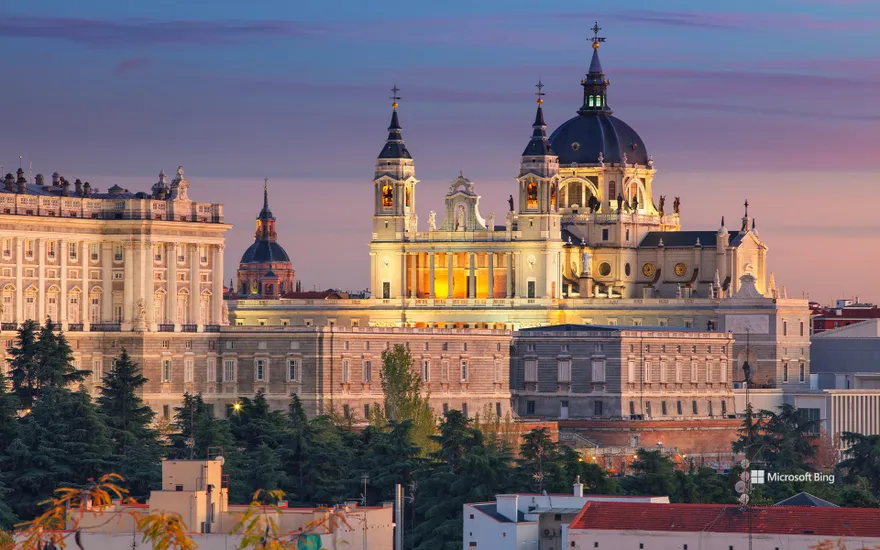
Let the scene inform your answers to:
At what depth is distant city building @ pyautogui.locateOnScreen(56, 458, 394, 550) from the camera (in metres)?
95.1

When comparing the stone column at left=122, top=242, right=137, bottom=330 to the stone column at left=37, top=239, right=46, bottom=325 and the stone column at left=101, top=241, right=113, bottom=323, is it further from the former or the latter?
the stone column at left=37, top=239, right=46, bottom=325

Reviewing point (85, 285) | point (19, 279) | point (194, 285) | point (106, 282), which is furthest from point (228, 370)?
point (19, 279)

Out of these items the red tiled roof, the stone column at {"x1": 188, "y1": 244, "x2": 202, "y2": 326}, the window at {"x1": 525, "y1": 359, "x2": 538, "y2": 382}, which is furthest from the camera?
the window at {"x1": 525, "y1": 359, "x2": 538, "y2": 382}

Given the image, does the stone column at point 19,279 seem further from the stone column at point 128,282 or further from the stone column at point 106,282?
the stone column at point 128,282

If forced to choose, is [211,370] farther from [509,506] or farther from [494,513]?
[509,506]

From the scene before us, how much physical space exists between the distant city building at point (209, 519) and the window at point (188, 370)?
200ft

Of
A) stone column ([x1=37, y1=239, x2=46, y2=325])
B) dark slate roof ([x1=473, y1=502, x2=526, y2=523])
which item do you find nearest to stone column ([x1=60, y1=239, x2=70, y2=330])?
stone column ([x1=37, y1=239, x2=46, y2=325])

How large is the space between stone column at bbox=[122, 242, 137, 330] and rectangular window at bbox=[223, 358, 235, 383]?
7.54m

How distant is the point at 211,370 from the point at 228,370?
1619 millimetres

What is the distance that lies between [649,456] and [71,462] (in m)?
27.9

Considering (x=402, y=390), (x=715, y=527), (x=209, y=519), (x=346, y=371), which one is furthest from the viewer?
(x=346, y=371)

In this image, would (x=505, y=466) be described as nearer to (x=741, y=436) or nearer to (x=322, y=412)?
(x=322, y=412)

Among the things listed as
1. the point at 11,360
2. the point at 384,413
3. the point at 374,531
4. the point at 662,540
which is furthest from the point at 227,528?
the point at 384,413

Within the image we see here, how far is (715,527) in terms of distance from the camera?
102 metres
